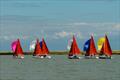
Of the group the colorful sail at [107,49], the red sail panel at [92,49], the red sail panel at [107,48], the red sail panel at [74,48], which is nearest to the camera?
the red sail panel at [107,48]

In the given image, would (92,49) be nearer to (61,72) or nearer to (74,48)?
Result: (74,48)

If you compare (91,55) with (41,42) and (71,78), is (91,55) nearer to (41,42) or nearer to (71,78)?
(41,42)

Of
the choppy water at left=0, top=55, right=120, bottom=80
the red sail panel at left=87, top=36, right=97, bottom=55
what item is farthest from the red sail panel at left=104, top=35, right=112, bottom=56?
the choppy water at left=0, top=55, right=120, bottom=80

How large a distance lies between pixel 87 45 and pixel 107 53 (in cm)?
690

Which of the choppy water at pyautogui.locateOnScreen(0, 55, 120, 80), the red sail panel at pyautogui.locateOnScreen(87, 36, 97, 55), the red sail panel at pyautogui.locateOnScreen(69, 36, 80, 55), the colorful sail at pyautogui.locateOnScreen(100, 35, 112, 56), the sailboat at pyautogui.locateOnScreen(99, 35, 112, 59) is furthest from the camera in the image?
the red sail panel at pyautogui.locateOnScreen(87, 36, 97, 55)

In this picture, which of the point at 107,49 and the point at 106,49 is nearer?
the point at 107,49

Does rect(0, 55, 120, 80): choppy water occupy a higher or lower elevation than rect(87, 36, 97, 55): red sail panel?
lower

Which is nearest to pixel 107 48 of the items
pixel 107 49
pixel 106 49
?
pixel 107 49

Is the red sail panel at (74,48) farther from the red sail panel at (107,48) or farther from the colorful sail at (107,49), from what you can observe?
the red sail panel at (107,48)

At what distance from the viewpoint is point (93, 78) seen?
262ft

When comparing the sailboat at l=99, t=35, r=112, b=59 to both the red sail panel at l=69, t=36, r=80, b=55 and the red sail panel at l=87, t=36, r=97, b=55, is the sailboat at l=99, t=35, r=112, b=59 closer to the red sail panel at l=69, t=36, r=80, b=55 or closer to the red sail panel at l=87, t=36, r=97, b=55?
the red sail panel at l=87, t=36, r=97, b=55

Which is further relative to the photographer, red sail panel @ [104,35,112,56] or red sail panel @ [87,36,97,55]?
red sail panel @ [87,36,97,55]

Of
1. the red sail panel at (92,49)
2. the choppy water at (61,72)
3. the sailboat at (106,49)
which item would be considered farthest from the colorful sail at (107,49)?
the choppy water at (61,72)

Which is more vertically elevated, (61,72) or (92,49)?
(92,49)
